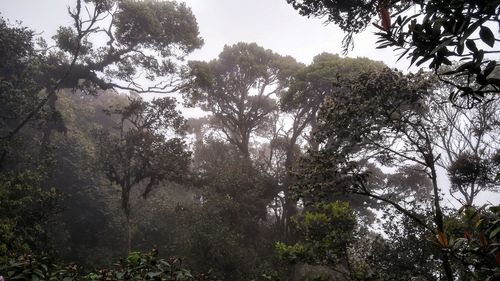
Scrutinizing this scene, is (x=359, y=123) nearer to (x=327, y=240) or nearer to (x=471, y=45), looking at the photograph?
(x=327, y=240)

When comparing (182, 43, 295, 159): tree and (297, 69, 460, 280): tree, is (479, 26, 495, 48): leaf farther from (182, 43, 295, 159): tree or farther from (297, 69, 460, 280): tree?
(182, 43, 295, 159): tree

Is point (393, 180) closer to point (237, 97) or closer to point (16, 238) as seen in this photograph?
point (237, 97)

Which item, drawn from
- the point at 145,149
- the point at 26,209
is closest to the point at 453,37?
the point at 26,209

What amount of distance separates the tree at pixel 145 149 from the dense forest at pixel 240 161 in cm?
6

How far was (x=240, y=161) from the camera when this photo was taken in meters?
20.2

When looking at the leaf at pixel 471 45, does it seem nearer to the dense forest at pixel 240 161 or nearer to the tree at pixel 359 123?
the dense forest at pixel 240 161

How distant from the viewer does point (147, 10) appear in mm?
17781

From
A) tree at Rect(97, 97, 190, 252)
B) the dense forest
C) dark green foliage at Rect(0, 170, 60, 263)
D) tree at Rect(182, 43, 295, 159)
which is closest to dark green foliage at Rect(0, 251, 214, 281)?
the dense forest

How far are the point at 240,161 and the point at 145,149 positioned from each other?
6.12m

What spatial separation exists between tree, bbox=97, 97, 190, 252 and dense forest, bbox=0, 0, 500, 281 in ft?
0.21

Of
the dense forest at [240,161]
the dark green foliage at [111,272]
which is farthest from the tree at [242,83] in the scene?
the dark green foliage at [111,272]

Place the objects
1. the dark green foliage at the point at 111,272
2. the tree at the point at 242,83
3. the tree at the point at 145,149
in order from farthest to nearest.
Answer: the tree at the point at 242,83, the tree at the point at 145,149, the dark green foliage at the point at 111,272

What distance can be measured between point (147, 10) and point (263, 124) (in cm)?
1181

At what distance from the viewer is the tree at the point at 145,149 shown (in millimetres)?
15633
